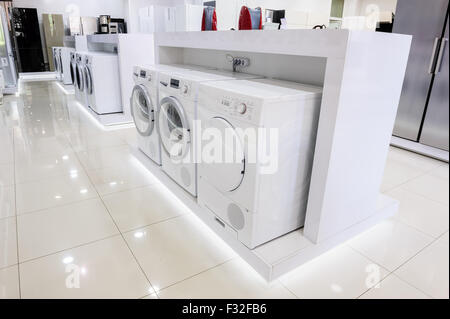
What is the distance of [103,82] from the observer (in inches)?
181

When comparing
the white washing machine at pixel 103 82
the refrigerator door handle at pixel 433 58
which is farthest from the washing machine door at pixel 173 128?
the refrigerator door handle at pixel 433 58

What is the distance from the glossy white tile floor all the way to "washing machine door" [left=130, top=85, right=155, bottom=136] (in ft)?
1.39

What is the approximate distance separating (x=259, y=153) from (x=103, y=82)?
12.5ft

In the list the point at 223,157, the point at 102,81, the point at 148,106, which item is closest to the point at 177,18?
the point at 148,106

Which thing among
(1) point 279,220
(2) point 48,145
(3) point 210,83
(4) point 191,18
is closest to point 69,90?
(2) point 48,145

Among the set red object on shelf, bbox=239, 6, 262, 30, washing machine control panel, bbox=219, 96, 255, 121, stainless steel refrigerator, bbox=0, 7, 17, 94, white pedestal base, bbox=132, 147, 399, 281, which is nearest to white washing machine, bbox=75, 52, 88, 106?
stainless steel refrigerator, bbox=0, 7, 17, 94

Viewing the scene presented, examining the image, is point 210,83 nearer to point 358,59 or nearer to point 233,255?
point 358,59

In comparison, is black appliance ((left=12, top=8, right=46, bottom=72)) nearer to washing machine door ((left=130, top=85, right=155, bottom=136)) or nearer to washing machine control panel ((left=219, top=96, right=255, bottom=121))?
washing machine door ((left=130, top=85, right=155, bottom=136))

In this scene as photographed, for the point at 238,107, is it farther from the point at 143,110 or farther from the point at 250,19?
the point at 143,110

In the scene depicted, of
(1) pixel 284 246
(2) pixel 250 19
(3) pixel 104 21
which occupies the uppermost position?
(3) pixel 104 21

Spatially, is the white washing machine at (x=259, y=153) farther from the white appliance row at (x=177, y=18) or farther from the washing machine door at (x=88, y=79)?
the washing machine door at (x=88, y=79)

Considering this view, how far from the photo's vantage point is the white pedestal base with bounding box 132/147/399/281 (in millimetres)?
1659

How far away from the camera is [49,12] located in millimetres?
9703

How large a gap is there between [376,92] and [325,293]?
1089 mm
